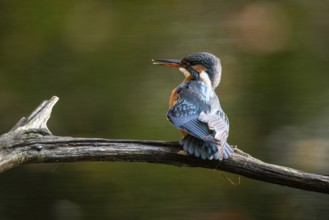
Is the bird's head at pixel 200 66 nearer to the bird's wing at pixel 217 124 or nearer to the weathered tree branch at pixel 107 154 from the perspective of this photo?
the bird's wing at pixel 217 124

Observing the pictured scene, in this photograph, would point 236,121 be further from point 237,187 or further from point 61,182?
point 61,182

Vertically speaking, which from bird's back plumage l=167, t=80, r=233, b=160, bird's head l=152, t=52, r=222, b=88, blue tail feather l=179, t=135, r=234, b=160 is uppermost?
bird's head l=152, t=52, r=222, b=88

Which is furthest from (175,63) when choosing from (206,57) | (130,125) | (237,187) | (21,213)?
(21,213)

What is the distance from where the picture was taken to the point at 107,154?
2.16m

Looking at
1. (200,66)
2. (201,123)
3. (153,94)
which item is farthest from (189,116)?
(153,94)

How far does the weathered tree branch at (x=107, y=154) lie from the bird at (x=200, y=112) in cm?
7

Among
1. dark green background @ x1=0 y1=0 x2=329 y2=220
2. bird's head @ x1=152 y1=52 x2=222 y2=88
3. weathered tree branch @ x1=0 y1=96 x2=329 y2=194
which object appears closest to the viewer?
weathered tree branch @ x1=0 y1=96 x2=329 y2=194

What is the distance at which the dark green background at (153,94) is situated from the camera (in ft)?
10.7

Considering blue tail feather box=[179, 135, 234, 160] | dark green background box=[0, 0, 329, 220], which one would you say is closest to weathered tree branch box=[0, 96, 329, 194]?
blue tail feather box=[179, 135, 234, 160]

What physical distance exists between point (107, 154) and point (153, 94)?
1159 millimetres

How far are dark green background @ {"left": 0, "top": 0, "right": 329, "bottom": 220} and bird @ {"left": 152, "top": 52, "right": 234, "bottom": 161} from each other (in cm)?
50

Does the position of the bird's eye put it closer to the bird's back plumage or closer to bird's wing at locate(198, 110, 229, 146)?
the bird's back plumage

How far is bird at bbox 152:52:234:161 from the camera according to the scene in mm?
2193

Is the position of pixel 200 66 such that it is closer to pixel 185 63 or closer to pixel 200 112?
pixel 185 63
